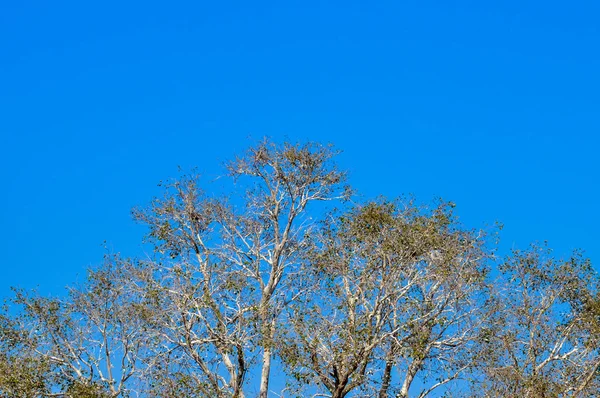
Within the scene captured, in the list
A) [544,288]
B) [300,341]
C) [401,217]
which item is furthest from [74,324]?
[544,288]

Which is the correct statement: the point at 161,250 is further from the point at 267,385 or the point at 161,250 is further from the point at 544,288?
the point at 544,288

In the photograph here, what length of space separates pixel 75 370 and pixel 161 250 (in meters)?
4.55

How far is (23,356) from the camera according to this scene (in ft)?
97.5

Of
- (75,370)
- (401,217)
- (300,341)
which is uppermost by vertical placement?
(401,217)

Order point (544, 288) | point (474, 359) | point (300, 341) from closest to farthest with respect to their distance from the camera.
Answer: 1. point (300, 341)
2. point (474, 359)
3. point (544, 288)

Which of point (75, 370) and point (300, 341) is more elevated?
point (75, 370)

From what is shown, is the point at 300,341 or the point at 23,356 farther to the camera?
the point at 23,356

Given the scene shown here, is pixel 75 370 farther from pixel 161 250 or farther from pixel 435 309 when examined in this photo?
pixel 435 309

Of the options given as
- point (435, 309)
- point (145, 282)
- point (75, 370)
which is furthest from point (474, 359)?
point (75, 370)

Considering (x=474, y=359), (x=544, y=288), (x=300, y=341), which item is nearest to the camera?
(x=300, y=341)

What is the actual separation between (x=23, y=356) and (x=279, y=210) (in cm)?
915

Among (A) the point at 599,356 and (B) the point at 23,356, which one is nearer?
(A) the point at 599,356

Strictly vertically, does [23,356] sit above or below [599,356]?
above

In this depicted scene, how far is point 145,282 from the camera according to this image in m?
29.2
